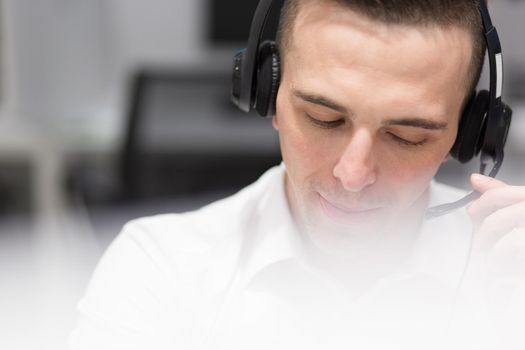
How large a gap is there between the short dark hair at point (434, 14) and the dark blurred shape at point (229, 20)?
2601 mm

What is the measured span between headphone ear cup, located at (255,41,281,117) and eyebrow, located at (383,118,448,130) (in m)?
0.18

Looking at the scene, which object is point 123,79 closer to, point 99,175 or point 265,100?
point 99,175

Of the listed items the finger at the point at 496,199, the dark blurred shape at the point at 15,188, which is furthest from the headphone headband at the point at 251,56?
the dark blurred shape at the point at 15,188

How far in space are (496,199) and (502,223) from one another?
0.03m

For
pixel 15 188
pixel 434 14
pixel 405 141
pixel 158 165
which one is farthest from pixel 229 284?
pixel 15 188

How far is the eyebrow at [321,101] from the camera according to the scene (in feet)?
2.58

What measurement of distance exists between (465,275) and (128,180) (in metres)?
1.25

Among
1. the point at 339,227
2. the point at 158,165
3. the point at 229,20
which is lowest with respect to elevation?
the point at 158,165

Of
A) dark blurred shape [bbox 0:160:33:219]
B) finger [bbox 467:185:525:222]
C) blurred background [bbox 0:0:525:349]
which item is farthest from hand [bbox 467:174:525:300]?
dark blurred shape [bbox 0:160:33:219]

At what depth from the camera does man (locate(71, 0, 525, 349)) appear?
78cm

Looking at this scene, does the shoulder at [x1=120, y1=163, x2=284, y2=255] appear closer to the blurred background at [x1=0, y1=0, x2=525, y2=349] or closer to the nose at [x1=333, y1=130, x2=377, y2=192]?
the blurred background at [x1=0, y1=0, x2=525, y2=349]

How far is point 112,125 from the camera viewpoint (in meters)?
3.01

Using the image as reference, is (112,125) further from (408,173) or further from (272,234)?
(408,173)

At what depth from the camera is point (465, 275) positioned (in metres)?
0.98
